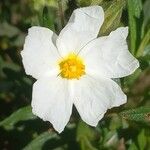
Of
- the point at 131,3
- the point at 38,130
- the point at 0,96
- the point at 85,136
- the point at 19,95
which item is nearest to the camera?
the point at 131,3

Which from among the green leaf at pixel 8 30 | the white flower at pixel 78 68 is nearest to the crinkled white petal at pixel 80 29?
the white flower at pixel 78 68

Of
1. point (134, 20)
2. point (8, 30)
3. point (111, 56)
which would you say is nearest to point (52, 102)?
point (111, 56)

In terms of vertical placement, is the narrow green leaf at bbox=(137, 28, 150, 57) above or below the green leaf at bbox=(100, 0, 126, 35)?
below

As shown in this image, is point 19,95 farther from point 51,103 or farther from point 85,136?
point 51,103

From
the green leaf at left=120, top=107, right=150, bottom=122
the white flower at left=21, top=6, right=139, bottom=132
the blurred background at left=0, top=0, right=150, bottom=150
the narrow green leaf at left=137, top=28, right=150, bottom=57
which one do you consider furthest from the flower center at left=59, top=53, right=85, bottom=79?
the narrow green leaf at left=137, top=28, right=150, bottom=57

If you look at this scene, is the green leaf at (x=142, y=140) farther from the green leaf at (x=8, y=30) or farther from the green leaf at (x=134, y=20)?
the green leaf at (x=8, y=30)

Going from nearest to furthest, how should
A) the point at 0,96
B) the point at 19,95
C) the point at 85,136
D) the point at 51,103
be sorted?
the point at 51,103 < the point at 85,136 < the point at 19,95 < the point at 0,96

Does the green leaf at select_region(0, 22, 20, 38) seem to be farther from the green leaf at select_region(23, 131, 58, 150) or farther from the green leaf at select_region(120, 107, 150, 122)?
the green leaf at select_region(120, 107, 150, 122)

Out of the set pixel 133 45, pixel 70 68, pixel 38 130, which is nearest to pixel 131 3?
pixel 133 45
